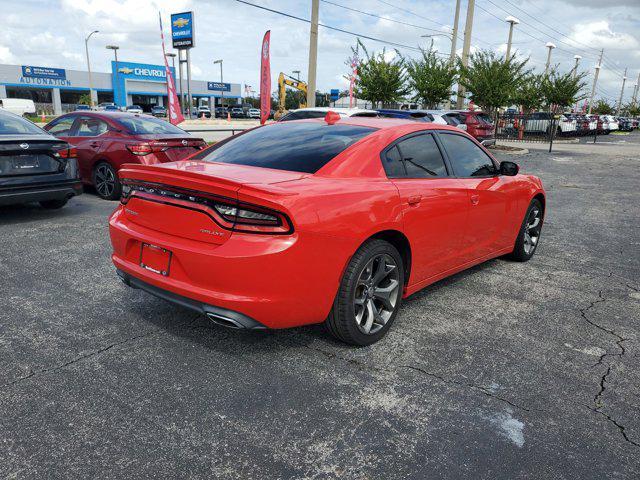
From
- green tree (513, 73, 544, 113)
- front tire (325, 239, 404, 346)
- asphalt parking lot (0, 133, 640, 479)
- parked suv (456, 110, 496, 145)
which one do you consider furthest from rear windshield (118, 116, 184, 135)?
green tree (513, 73, 544, 113)

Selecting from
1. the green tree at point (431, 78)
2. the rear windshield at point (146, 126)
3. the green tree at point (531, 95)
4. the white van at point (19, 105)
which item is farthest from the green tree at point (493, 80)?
the white van at point (19, 105)

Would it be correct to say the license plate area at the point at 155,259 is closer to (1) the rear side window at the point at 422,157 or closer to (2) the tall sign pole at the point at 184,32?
(1) the rear side window at the point at 422,157

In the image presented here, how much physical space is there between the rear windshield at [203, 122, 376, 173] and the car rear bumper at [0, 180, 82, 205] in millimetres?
3677

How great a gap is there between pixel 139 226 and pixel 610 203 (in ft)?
31.6

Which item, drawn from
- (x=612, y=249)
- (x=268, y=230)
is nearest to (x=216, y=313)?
(x=268, y=230)

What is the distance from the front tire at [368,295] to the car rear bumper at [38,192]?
16.4 feet

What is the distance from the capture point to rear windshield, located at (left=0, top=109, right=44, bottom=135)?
680 centimetres

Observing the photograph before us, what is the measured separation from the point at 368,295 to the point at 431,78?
25.2 metres

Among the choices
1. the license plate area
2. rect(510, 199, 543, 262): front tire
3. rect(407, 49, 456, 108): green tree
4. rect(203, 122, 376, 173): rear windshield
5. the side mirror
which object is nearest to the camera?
the license plate area

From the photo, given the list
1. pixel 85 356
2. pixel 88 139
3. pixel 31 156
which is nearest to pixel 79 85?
pixel 88 139

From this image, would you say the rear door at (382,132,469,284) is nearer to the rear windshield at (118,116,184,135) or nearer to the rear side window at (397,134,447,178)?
the rear side window at (397,134,447,178)

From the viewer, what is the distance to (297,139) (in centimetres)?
385

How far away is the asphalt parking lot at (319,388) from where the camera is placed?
236 cm

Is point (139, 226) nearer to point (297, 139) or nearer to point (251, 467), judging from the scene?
point (297, 139)
